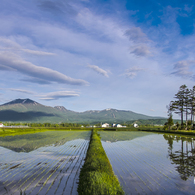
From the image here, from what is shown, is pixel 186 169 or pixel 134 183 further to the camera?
pixel 186 169

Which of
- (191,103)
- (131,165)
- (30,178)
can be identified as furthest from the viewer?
(191,103)

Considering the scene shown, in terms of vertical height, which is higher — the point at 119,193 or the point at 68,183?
the point at 119,193

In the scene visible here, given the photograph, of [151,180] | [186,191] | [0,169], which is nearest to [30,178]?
[0,169]

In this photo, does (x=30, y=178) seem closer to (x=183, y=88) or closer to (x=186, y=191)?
(x=186, y=191)

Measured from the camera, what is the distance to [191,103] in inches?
2512

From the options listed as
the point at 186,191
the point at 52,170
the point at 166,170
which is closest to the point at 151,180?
the point at 186,191

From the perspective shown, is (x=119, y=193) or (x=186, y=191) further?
(x=186, y=191)

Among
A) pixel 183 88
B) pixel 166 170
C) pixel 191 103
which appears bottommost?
pixel 166 170

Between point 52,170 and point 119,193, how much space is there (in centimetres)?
729

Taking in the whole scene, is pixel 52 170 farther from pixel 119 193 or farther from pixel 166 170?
pixel 166 170

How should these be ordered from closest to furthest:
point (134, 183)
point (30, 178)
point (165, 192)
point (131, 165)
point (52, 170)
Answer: point (165, 192) → point (134, 183) → point (30, 178) → point (52, 170) → point (131, 165)

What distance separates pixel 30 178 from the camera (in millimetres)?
10609

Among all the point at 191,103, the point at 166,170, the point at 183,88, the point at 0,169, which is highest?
the point at 183,88

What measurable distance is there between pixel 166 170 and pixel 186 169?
5.76 ft
